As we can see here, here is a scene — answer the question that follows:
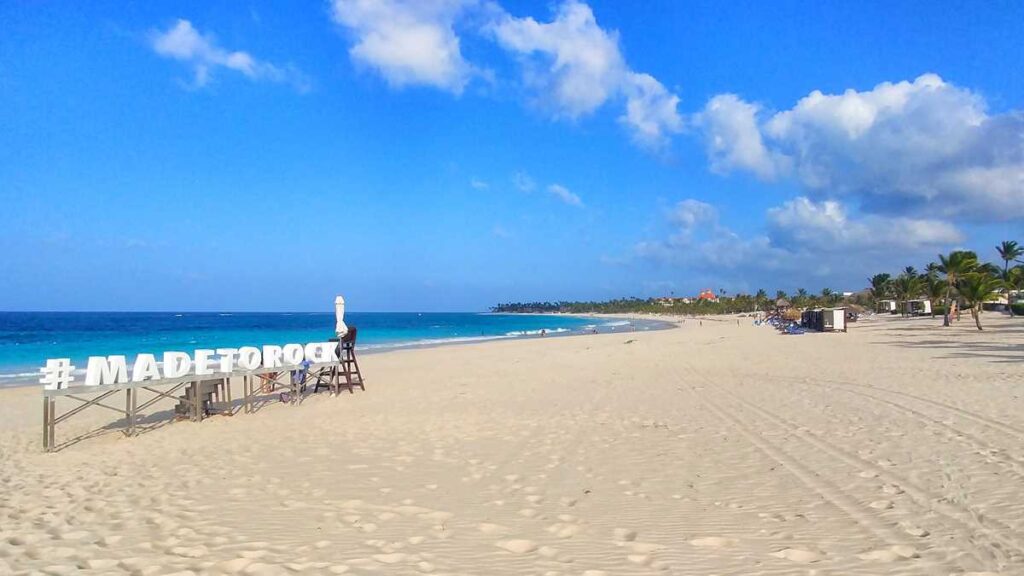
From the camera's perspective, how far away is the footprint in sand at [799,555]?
154 inches

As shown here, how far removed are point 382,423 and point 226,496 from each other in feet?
14.2

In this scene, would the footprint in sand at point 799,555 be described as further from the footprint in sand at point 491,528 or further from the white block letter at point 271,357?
the white block letter at point 271,357

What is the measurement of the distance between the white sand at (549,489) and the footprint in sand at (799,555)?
18mm

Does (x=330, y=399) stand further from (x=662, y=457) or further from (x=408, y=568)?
(x=408, y=568)

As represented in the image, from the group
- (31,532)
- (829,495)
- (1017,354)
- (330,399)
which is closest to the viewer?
(31,532)

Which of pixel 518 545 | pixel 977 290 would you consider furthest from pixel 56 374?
pixel 977 290

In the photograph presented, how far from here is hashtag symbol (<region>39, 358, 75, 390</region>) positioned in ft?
29.4

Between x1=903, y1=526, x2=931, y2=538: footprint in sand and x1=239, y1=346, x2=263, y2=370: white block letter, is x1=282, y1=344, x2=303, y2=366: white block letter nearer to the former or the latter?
x1=239, y1=346, x2=263, y2=370: white block letter

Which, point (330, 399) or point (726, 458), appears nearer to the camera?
point (726, 458)

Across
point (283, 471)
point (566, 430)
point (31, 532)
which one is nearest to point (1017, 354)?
point (566, 430)

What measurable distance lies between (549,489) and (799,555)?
7.90 feet

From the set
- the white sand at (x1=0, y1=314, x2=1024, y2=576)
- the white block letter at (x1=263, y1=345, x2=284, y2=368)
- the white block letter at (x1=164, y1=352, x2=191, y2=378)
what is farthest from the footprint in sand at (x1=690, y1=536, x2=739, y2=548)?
the white block letter at (x1=263, y1=345, x2=284, y2=368)

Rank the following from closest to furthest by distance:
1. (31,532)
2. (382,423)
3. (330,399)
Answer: (31,532) < (382,423) < (330,399)

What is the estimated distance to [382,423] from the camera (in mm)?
10117
